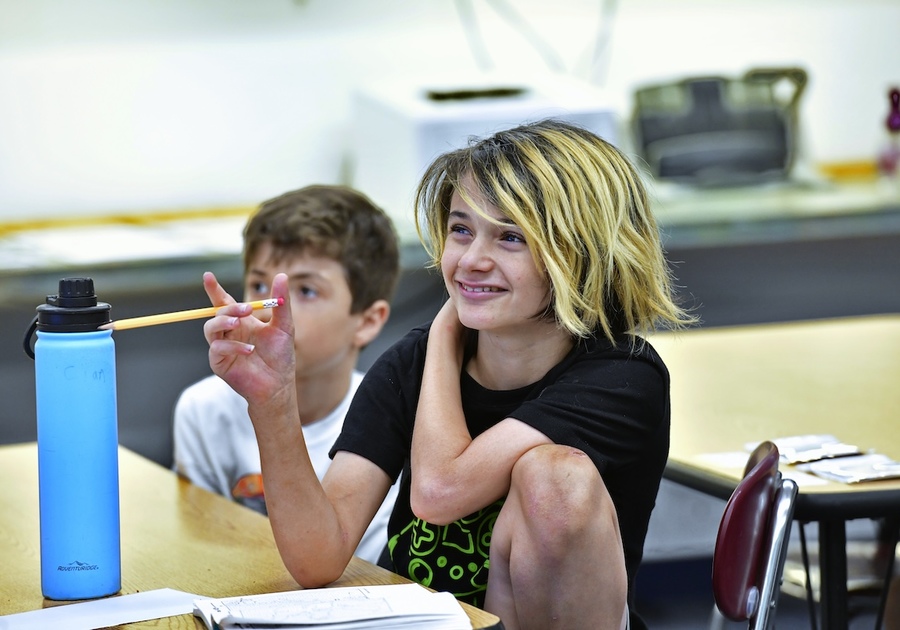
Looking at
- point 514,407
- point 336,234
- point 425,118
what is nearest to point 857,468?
point 514,407

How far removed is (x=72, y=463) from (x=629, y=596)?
1.96ft

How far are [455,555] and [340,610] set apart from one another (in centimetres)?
31

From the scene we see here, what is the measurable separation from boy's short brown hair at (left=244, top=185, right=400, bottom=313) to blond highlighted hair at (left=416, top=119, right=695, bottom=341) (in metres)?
0.49

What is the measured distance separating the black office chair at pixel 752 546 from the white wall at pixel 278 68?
2.17 metres

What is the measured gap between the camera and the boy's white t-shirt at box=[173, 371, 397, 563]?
1743mm

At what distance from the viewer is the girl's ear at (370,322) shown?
73.6 inches

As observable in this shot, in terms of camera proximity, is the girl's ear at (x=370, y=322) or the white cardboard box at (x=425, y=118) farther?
the white cardboard box at (x=425, y=118)

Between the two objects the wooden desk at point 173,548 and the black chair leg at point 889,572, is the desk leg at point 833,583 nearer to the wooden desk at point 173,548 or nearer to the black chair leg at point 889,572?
the black chair leg at point 889,572

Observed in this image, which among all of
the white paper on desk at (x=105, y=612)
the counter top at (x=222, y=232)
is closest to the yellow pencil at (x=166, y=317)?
the white paper on desk at (x=105, y=612)

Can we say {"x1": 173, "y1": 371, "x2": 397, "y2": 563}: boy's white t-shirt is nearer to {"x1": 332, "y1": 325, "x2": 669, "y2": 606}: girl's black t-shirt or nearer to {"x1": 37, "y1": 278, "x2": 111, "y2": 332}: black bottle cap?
{"x1": 332, "y1": 325, "x2": 669, "y2": 606}: girl's black t-shirt

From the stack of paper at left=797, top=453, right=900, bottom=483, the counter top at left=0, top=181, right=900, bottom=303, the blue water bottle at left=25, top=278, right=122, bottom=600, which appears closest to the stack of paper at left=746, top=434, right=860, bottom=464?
the stack of paper at left=797, top=453, right=900, bottom=483

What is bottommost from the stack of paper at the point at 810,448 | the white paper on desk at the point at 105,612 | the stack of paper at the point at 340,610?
the white paper on desk at the point at 105,612

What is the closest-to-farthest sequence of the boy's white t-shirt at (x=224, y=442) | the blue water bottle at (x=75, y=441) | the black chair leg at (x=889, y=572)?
the blue water bottle at (x=75, y=441) < the black chair leg at (x=889, y=572) < the boy's white t-shirt at (x=224, y=442)

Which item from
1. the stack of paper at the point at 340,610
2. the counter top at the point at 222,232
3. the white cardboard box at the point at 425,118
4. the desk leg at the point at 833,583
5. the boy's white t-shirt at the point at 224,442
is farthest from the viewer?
the white cardboard box at the point at 425,118
